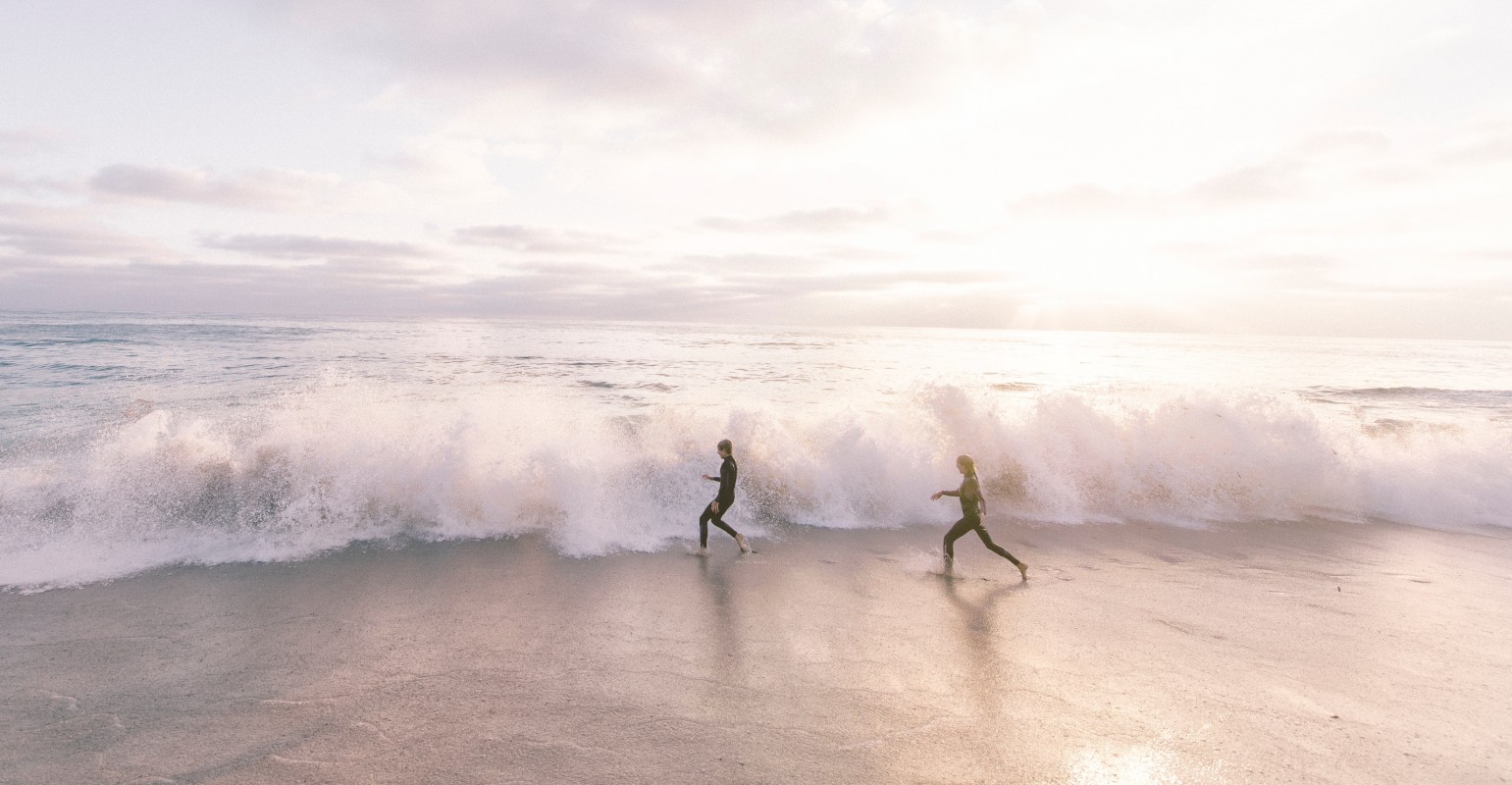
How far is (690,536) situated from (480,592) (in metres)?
3.32

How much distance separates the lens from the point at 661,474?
11797 millimetres

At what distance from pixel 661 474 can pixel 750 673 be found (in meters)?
6.41

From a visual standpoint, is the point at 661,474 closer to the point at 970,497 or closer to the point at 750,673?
the point at 970,497

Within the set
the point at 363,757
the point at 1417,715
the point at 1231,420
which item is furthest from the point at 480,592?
the point at 1231,420

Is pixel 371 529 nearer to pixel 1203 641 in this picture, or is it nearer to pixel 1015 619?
pixel 1015 619

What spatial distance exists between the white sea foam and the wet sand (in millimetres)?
1360

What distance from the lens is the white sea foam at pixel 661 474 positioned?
9391mm

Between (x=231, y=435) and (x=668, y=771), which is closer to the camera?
(x=668, y=771)

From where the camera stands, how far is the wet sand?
4477 mm

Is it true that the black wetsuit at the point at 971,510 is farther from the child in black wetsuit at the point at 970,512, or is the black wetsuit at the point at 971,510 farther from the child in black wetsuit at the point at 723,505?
the child in black wetsuit at the point at 723,505

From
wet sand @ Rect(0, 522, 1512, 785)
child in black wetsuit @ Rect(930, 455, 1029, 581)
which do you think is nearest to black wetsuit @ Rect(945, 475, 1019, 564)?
child in black wetsuit @ Rect(930, 455, 1029, 581)

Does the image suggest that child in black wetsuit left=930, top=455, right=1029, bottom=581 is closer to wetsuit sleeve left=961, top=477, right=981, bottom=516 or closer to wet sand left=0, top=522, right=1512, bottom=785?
wetsuit sleeve left=961, top=477, right=981, bottom=516

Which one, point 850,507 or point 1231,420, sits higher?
point 1231,420

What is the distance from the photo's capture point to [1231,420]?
573 inches
